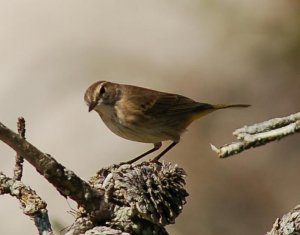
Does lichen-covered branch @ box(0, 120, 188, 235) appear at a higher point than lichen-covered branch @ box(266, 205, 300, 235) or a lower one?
higher

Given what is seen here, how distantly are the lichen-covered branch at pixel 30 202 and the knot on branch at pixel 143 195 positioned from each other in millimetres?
135

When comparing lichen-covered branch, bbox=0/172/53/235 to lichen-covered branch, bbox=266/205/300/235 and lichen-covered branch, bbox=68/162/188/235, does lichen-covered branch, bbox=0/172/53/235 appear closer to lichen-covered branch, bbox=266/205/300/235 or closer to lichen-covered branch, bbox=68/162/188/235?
lichen-covered branch, bbox=68/162/188/235

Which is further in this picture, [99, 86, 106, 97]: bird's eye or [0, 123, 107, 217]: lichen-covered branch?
[99, 86, 106, 97]: bird's eye

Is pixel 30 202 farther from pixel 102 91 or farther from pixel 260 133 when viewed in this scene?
pixel 102 91

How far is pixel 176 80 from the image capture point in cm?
596

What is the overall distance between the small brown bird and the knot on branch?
2.08 m

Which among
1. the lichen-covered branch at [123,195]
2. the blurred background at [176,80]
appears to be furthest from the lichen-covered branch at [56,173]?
the blurred background at [176,80]

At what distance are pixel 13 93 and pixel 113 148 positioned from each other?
652mm

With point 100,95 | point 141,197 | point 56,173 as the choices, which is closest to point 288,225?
point 141,197

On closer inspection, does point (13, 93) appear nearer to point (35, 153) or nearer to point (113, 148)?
point (113, 148)

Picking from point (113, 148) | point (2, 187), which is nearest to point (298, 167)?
point (113, 148)

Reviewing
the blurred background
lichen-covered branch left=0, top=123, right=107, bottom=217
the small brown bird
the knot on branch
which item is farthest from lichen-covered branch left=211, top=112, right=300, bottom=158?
the blurred background

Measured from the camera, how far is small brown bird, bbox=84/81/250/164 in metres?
4.51

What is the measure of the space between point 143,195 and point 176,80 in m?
3.73
